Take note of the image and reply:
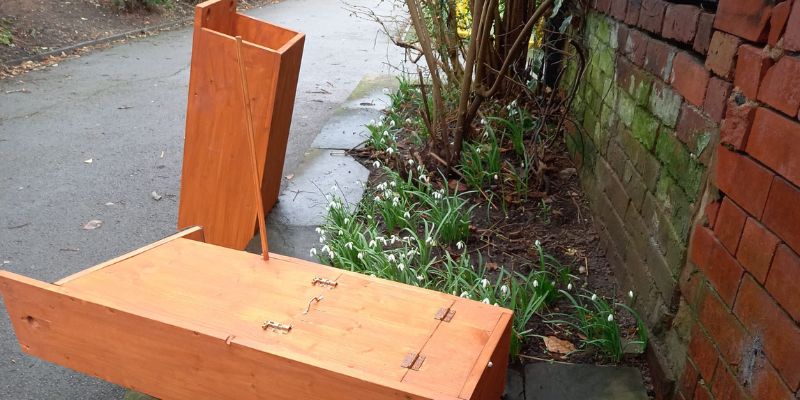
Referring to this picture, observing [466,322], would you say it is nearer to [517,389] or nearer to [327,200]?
[517,389]

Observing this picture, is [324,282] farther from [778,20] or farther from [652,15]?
[652,15]

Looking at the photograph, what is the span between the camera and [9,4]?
8594 millimetres

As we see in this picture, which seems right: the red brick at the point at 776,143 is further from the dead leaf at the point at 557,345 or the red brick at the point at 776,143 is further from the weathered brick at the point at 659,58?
the dead leaf at the point at 557,345

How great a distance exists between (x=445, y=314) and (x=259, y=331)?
57 centimetres

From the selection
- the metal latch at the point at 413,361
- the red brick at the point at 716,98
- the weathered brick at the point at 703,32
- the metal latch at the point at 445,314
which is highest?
the weathered brick at the point at 703,32

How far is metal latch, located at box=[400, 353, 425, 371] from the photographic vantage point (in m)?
1.66

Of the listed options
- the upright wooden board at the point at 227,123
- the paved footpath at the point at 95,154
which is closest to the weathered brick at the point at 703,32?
the upright wooden board at the point at 227,123

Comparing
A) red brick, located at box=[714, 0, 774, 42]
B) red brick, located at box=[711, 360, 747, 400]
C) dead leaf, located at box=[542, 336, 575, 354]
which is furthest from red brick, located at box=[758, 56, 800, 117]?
dead leaf, located at box=[542, 336, 575, 354]

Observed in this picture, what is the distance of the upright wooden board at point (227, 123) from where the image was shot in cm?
300

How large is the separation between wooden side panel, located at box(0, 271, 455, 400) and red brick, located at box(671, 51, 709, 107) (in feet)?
4.52

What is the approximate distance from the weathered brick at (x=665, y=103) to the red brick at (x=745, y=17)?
1.37 ft

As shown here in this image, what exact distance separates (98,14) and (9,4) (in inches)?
51.9

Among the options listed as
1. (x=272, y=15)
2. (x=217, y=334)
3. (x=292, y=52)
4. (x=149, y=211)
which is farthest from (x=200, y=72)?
(x=272, y=15)

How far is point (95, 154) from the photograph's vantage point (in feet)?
16.3
